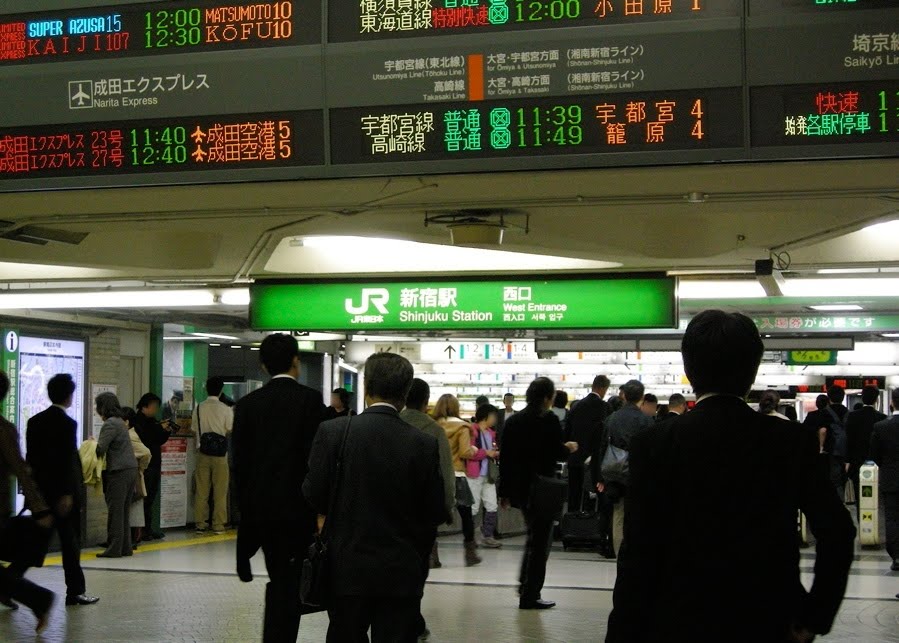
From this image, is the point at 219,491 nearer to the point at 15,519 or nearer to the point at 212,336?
the point at 212,336

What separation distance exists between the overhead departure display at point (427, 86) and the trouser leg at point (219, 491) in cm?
951

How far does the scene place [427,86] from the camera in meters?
6.14

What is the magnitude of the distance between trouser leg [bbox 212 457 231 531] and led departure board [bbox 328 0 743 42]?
33.8 ft

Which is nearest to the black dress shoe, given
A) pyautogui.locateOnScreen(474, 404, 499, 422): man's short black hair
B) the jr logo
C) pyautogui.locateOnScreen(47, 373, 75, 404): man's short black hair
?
pyautogui.locateOnScreen(47, 373, 75, 404): man's short black hair

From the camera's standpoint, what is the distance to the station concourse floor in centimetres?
811

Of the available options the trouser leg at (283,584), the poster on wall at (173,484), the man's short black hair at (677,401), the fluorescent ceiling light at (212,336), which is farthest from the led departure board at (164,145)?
the fluorescent ceiling light at (212,336)

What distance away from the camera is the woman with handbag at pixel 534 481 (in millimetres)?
8719

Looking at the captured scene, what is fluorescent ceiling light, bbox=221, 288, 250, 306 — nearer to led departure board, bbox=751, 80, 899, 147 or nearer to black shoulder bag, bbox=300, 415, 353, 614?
led departure board, bbox=751, 80, 899, 147

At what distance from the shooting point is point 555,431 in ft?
29.2

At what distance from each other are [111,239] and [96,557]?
14.8 feet

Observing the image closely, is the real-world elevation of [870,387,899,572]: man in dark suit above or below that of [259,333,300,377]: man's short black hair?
below

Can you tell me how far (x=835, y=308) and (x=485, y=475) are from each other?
182 inches

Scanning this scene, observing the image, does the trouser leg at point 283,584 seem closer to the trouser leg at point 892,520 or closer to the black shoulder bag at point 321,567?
the black shoulder bag at point 321,567

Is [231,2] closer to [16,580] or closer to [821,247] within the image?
[16,580]
